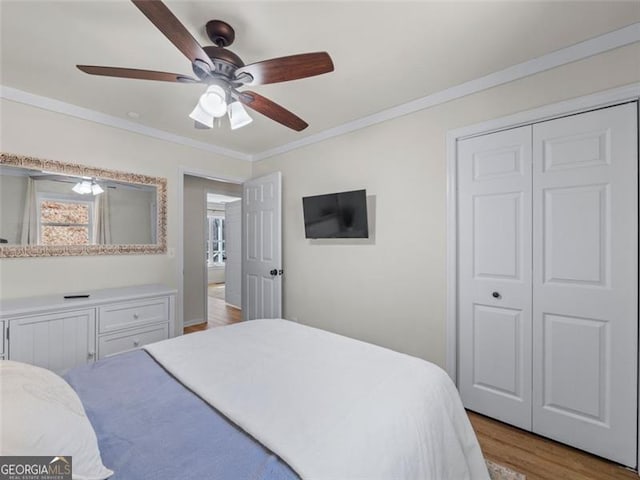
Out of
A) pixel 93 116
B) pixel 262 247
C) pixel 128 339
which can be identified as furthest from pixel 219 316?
pixel 93 116

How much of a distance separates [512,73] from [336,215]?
5.68ft

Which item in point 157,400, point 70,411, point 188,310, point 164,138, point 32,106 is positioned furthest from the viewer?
point 188,310

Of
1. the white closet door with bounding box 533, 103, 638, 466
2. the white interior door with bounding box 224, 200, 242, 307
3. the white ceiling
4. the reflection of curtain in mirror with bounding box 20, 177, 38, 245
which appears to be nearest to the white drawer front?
the reflection of curtain in mirror with bounding box 20, 177, 38, 245

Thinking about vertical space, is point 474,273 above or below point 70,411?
above

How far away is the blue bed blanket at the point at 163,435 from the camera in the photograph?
0.80m

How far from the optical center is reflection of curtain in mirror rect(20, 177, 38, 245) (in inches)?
92.7

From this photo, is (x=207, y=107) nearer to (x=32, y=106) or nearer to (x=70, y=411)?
(x=70, y=411)

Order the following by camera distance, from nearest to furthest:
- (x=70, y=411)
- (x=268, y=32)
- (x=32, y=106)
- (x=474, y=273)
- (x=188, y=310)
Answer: (x=70, y=411), (x=268, y=32), (x=474, y=273), (x=32, y=106), (x=188, y=310)

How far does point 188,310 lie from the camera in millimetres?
4445

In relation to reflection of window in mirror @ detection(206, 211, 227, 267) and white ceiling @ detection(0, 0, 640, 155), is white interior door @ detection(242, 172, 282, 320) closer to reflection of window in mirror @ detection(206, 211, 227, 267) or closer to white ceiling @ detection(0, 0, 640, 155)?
white ceiling @ detection(0, 0, 640, 155)

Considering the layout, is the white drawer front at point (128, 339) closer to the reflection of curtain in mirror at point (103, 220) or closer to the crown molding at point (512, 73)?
the reflection of curtain in mirror at point (103, 220)

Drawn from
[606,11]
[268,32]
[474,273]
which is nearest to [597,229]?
[474,273]

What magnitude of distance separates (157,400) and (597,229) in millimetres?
2451

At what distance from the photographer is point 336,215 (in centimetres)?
295
